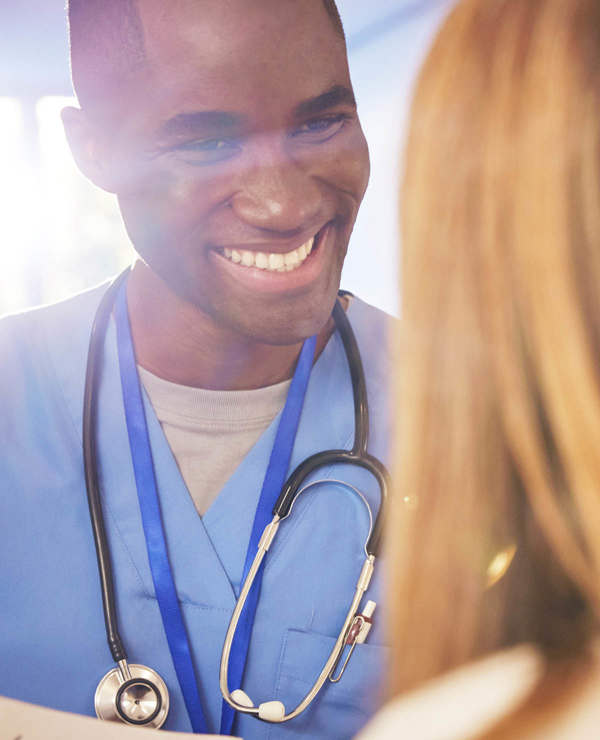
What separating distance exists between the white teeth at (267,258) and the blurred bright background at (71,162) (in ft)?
0.16

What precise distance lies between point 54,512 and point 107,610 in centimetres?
9

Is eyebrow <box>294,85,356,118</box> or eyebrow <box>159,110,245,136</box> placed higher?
eyebrow <box>294,85,356,118</box>

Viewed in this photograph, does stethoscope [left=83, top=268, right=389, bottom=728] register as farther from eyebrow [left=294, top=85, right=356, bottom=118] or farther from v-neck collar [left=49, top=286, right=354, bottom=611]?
eyebrow [left=294, top=85, right=356, bottom=118]

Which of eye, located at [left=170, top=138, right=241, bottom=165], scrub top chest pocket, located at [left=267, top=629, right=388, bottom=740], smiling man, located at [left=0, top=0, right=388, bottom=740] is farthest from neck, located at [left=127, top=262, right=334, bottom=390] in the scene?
scrub top chest pocket, located at [left=267, top=629, right=388, bottom=740]

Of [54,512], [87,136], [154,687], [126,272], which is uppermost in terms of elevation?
[87,136]

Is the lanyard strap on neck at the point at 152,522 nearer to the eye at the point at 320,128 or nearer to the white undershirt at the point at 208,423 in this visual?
the white undershirt at the point at 208,423

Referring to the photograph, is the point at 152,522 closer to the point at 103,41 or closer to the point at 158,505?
the point at 158,505

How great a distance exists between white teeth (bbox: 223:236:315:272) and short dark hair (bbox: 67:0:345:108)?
0.16m

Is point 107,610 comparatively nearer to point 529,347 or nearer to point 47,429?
point 47,429

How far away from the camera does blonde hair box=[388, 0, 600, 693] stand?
1.17ft

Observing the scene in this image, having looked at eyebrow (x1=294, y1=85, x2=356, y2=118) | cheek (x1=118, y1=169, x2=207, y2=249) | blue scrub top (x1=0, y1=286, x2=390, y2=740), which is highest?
eyebrow (x1=294, y1=85, x2=356, y2=118)

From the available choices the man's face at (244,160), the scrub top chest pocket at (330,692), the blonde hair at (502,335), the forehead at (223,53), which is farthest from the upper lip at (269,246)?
the scrub top chest pocket at (330,692)

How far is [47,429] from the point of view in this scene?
2.14ft

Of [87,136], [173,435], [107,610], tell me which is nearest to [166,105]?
[87,136]
